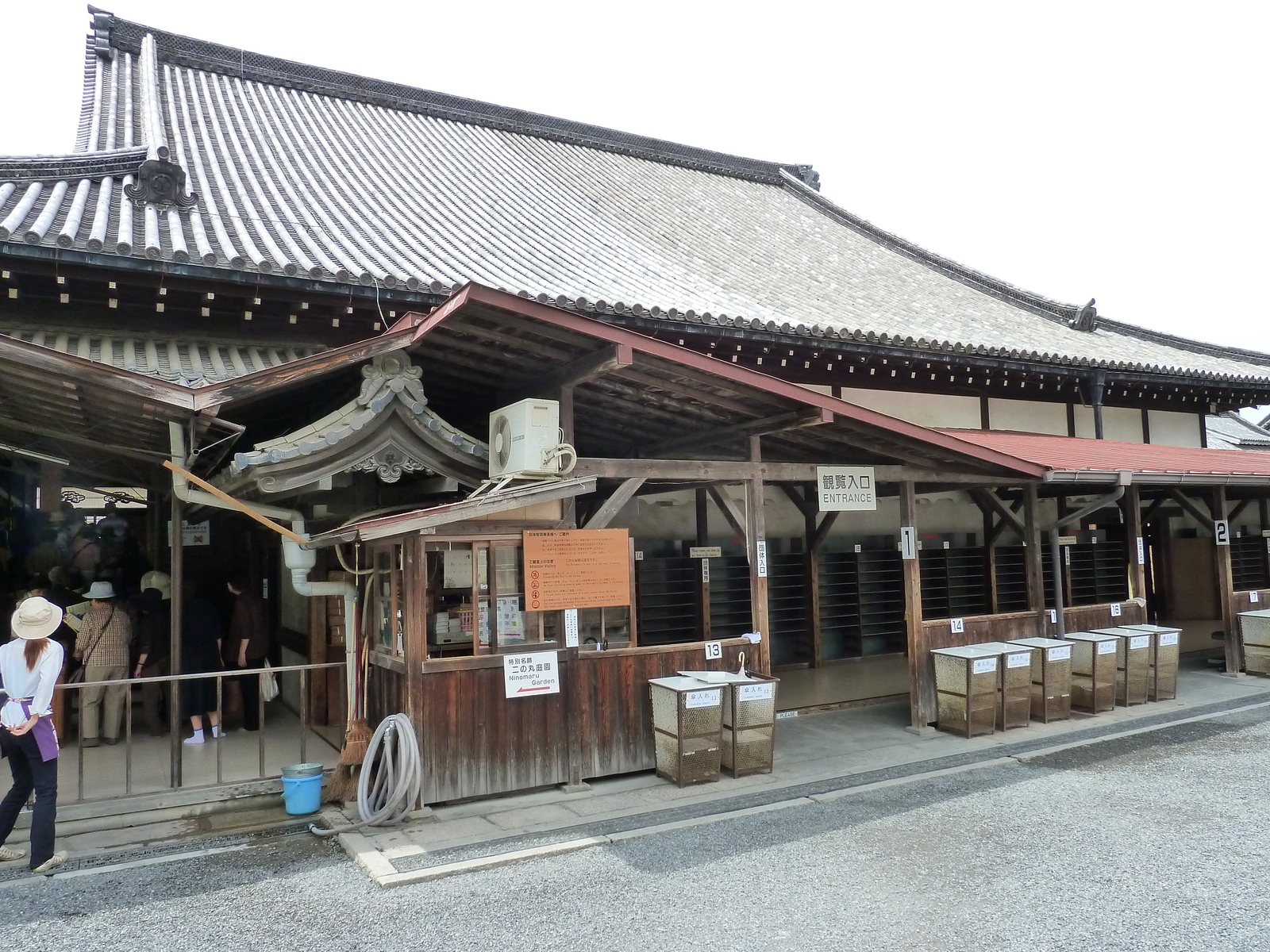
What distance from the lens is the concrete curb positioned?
504cm

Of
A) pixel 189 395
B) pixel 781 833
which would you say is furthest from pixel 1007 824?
pixel 189 395

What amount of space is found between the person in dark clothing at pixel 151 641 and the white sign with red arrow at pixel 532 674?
3.95m

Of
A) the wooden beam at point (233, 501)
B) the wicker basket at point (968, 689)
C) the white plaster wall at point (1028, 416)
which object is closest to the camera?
the wooden beam at point (233, 501)

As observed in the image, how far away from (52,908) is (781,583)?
7.66m

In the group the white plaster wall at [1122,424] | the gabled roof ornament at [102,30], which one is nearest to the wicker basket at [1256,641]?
the white plaster wall at [1122,424]

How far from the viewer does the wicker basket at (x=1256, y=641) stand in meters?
11.4

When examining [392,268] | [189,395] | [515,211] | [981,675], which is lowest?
[981,675]

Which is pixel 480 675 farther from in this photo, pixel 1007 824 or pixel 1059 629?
pixel 1059 629

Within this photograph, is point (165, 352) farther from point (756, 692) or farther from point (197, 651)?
point (756, 692)

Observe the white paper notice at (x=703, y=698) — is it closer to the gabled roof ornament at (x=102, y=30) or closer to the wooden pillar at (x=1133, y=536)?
the wooden pillar at (x=1133, y=536)

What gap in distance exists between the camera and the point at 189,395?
5.39 meters

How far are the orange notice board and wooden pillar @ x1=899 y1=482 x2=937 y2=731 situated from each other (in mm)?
3273

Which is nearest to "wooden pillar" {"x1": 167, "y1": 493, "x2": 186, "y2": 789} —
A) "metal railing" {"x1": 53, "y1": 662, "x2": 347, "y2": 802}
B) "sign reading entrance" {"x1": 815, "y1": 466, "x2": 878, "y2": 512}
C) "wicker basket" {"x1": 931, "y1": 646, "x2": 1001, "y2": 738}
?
"metal railing" {"x1": 53, "y1": 662, "x2": 347, "y2": 802}

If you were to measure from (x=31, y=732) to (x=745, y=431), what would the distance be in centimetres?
553
